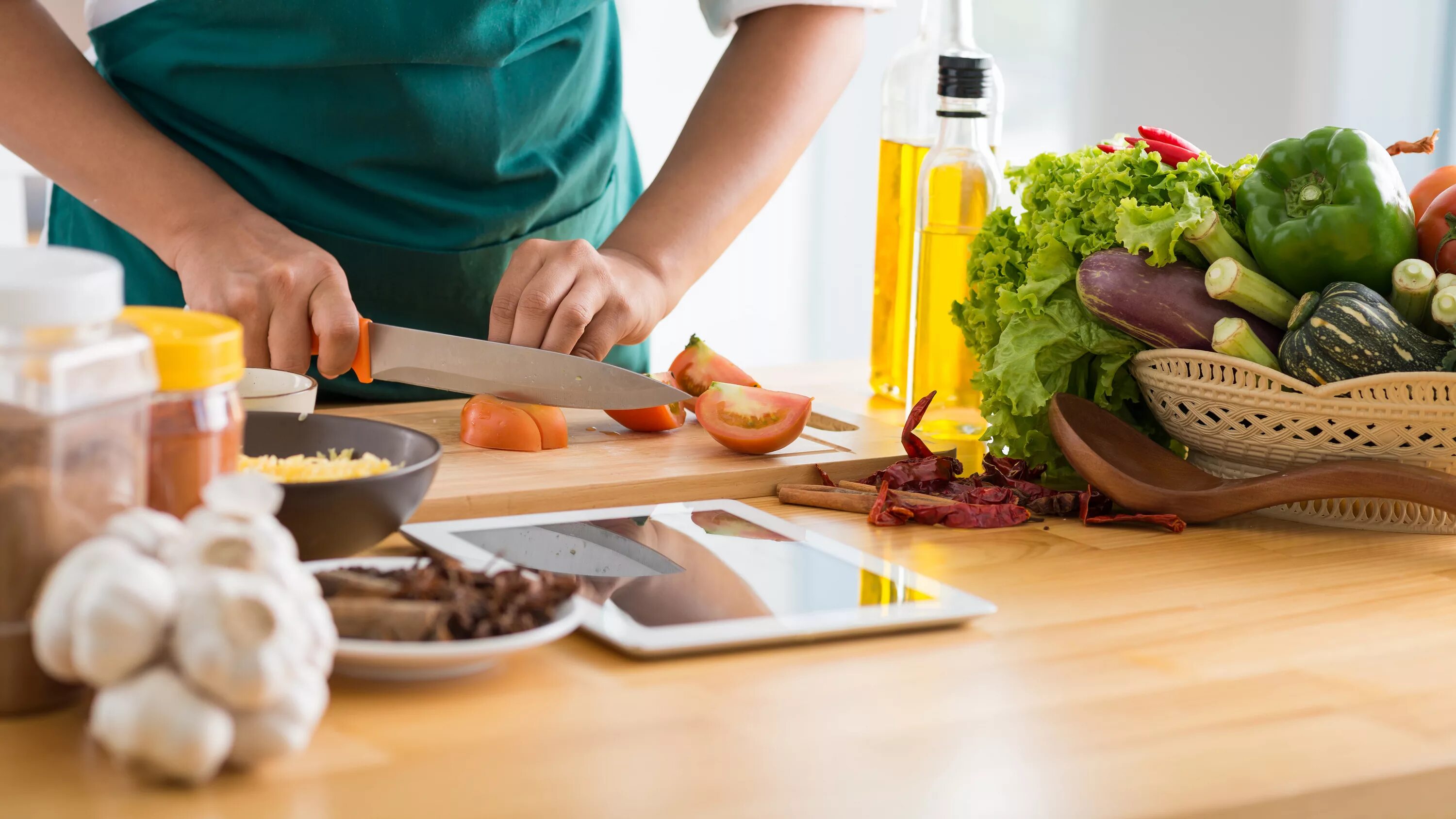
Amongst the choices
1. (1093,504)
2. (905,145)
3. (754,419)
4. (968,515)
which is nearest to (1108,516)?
(1093,504)

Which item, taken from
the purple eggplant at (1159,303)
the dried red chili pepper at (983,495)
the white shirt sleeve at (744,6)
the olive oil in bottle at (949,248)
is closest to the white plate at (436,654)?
the dried red chili pepper at (983,495)

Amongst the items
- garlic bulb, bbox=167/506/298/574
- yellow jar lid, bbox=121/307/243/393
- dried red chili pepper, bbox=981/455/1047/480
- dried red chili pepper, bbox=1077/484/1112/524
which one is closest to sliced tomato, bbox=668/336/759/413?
dried red chili pepper, bbox=981/455/1047/480

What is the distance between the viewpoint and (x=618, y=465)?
1217mm

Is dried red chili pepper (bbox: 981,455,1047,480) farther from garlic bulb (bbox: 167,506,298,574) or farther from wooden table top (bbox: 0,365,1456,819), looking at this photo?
garlic bulb (bbox: 167,506,298,574)

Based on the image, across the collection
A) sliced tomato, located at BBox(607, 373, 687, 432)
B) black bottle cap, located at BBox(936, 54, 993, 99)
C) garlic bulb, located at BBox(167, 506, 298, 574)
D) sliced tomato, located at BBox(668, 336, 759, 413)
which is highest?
black bottle cap, located at BBox(936, 54, 993, 99)

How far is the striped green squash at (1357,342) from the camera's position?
1034 millimetres

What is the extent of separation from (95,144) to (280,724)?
3.32 feet

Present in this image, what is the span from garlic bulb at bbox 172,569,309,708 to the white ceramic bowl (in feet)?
1.81

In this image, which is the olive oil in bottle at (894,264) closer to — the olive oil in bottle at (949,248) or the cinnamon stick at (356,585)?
the olive oil in bottle at (949,248)

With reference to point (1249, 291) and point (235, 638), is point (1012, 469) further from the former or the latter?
point (235, 638)

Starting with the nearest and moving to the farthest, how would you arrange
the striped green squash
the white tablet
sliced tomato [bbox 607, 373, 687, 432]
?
the white tablet < the striped green squash < sliced tomato [bbox 607, 373, 687, 432]

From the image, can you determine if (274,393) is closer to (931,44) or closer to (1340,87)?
(931,44)

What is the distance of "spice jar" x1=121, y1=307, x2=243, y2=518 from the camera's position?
2.22 feet

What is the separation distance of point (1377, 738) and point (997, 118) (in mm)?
901
